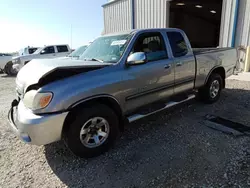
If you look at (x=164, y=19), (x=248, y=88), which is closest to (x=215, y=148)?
(x=248, y=88)

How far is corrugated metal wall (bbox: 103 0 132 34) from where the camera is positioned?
12.8 meters

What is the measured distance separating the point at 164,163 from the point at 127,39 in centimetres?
212

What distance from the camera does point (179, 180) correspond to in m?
2.38

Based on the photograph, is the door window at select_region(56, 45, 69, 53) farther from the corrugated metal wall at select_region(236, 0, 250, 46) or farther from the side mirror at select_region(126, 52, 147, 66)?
the side mirror at select_region(126, 52, 147, 66)

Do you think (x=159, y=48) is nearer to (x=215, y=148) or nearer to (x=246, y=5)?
(x=215, y=148)

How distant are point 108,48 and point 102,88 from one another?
106 cm

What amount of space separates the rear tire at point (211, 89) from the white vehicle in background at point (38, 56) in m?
10.3

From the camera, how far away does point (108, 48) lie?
11.7ft

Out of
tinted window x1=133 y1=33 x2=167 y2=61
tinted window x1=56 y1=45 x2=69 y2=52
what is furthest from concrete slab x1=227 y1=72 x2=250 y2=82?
tinted window x1=56 y1=45 x2=69 y2=52

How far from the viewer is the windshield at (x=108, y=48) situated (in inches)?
129

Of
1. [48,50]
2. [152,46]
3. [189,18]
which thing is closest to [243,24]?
[152,46]

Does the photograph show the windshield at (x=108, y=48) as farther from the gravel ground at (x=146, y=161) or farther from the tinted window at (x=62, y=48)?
the tinted window at (x=62, y=48)

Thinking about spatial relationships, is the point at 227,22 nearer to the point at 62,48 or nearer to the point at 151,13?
the point at 151,13

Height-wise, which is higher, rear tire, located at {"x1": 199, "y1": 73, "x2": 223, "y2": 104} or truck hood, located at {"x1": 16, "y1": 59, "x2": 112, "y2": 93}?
truck hood, located at {"x1": 16, "y1": 59, "x2": 112, "y2": 93}
